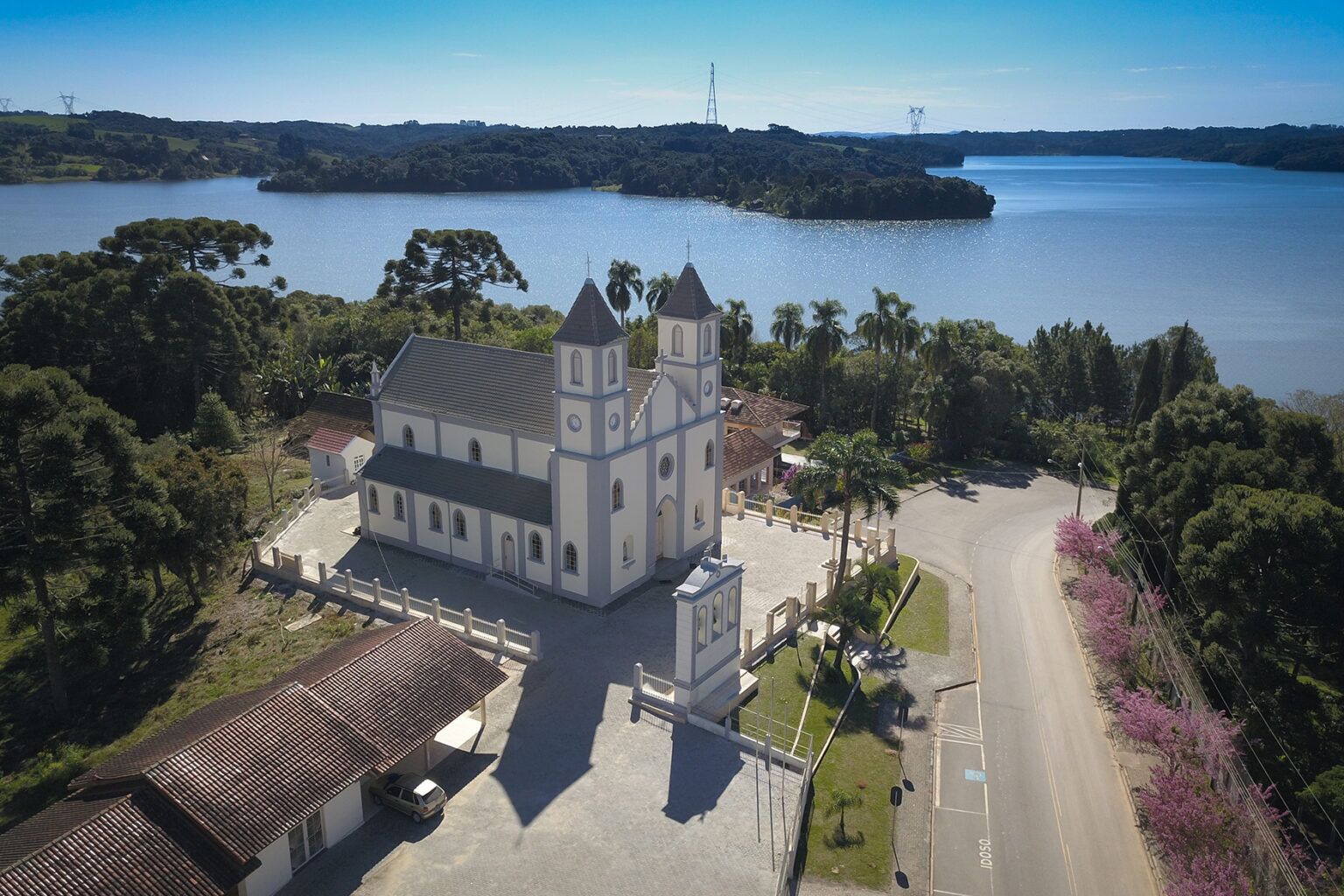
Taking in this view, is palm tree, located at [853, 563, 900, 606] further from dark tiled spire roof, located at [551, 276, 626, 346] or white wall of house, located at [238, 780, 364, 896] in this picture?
white wall of house, located at [238, 780, 364, 896]

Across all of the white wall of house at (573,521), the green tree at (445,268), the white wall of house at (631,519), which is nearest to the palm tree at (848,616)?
the white wall of house at (631,519)

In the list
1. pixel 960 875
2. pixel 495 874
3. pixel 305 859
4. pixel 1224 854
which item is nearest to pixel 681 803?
pixel 495 874

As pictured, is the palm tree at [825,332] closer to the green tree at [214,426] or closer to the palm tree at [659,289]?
the palm tree at [659,289]

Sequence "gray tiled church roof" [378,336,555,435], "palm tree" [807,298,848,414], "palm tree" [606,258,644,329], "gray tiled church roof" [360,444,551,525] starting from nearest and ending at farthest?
"gray tiled church roof" [360,444,551,525]
"gray tiled church roof" [378,336,555,435]
"palm tree" [807,298,848,414]
"palm tree" [606,258,644,329]

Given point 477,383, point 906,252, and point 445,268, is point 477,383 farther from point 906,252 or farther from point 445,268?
point 906,252

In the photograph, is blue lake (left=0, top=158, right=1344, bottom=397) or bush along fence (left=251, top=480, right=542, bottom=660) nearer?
bush along fence (left=251, top=480, right=542, bottom=660)

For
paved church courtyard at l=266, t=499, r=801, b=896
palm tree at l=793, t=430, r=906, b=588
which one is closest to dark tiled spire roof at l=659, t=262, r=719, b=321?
palm tree at l=793, t=430, r=906, b=588

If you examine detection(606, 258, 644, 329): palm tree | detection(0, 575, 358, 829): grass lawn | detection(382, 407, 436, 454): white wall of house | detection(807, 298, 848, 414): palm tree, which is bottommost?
detection(0, 575, 358, 829): grass lawn
